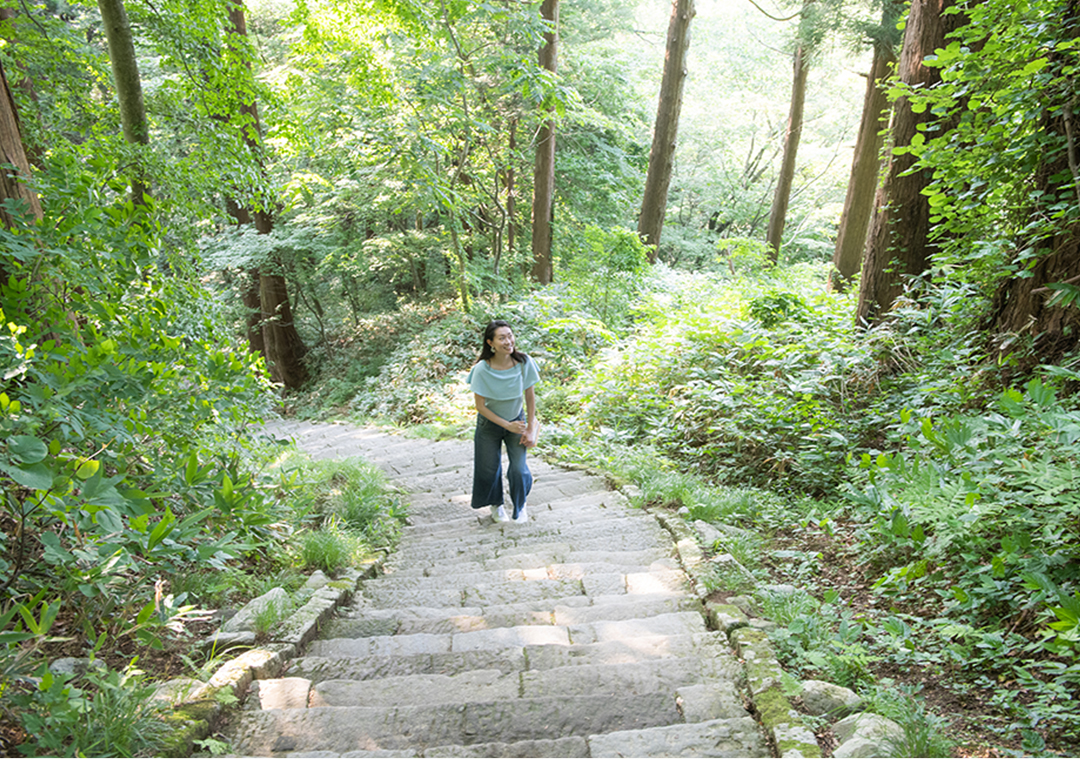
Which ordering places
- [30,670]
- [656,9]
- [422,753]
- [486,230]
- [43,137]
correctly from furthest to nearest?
[656,9], [486,230], [43,137], [422,753], [30,670]

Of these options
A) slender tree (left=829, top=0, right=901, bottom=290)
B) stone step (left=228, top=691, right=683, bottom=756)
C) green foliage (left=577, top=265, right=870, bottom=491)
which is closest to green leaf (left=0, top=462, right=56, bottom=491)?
stone step (left=228, top=691, right=683, bottom=756)

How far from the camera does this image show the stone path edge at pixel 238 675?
214cm

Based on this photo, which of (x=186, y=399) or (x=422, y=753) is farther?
(x=186, y=399)

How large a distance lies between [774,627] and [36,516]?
2.92 metres

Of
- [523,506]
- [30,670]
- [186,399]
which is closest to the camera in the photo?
[30,670]

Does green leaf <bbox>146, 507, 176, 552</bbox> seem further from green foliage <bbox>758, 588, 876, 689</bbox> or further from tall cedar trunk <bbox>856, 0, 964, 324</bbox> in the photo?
tall cedar trunk <bbox>856, 0, 964, 324</bbox>

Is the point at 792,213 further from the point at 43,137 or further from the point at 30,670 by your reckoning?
the point at 30,670

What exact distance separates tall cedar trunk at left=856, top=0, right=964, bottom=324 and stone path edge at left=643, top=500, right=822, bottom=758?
3980 millimetres

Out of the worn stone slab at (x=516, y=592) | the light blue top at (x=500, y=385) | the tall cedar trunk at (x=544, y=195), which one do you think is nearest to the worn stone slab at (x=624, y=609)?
the worn stone slab at (x=516, y=592)

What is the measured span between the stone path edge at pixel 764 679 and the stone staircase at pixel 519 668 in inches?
2.2

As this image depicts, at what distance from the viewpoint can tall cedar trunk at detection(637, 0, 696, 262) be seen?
12.6 m

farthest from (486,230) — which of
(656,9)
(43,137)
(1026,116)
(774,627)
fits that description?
(656,9)

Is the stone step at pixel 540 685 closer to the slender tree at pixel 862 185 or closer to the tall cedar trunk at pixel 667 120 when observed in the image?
the slender tree at pixel 862 185

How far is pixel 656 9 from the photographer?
2725 cm
